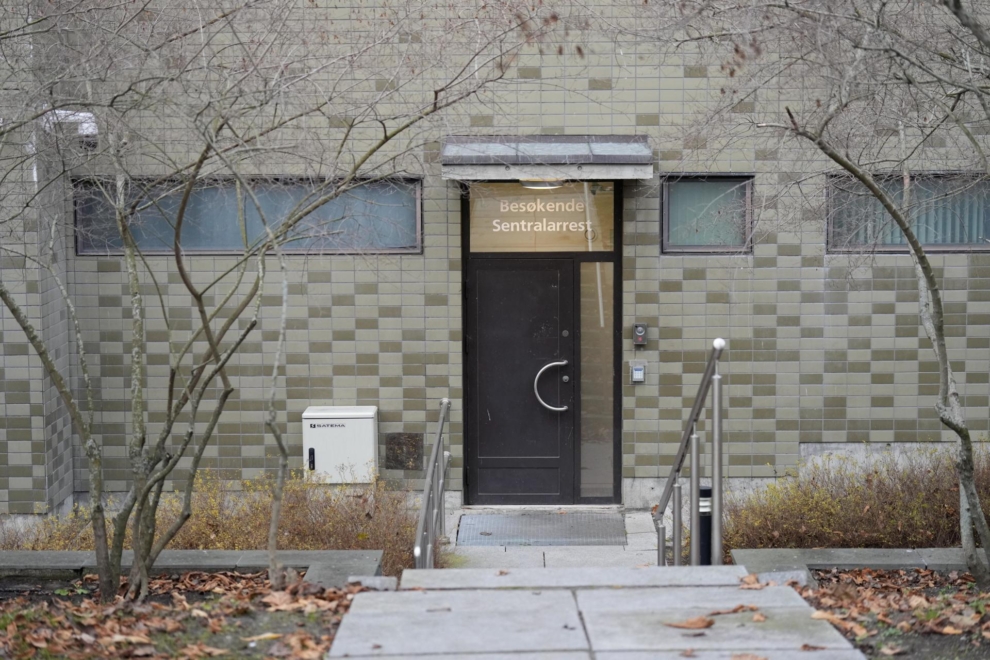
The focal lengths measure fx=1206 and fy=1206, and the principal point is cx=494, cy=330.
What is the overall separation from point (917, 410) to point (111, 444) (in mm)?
7442

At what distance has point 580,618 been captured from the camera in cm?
556

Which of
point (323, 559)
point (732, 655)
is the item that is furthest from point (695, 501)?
point (732, 655)

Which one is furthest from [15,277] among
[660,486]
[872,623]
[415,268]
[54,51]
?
[872,623]

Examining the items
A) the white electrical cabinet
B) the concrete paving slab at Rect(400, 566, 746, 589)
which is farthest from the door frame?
the concrete paving slab at Rect(400, 566, 746, 589)

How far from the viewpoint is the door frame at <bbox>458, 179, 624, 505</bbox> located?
1106 cm

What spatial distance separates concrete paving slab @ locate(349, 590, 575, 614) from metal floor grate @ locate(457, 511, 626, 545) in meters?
4.18

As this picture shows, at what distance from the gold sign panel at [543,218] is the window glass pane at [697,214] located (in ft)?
1.85

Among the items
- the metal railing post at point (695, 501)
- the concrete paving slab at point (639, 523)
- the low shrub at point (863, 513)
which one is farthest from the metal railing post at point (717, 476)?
the concrete paving slab at point (639, 523)

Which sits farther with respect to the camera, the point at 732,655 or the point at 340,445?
the point at 340,445

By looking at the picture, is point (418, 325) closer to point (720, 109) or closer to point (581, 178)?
point (581, 178)

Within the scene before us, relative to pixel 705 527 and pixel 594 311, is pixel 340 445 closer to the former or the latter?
pixel 594 311

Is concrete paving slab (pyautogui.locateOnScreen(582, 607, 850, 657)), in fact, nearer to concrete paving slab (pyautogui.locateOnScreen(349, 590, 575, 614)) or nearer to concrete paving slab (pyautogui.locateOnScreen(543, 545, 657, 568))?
concrete paving slab (pyautogui.locateOnScreen(349, 590, 575, 614))

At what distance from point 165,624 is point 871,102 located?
541 centimetres

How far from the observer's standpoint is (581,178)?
10008 mm
